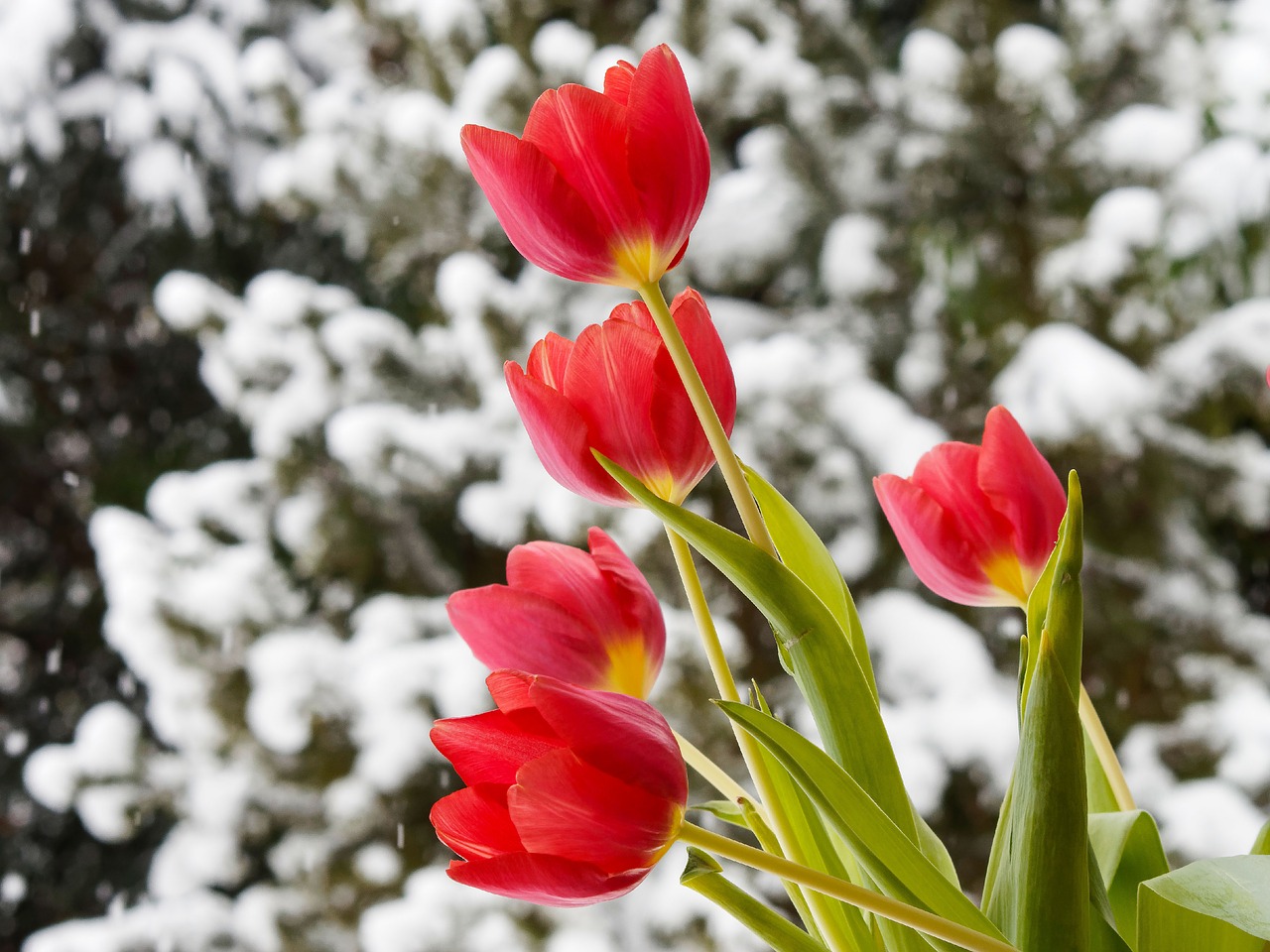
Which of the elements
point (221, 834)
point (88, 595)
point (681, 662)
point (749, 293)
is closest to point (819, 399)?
point (681, 662)

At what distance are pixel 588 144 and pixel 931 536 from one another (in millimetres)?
87

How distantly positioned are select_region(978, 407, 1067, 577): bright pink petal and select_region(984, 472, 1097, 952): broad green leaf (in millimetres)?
35

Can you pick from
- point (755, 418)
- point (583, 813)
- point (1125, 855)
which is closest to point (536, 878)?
point (583, 813)

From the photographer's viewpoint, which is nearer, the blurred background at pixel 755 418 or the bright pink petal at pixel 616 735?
the bright pink petal at pixel 616 735

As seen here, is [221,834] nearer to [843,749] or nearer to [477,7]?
[477,7]

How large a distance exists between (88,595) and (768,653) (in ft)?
3.40

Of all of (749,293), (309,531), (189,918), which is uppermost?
(749,293)

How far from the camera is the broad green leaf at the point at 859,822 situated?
0.44ft

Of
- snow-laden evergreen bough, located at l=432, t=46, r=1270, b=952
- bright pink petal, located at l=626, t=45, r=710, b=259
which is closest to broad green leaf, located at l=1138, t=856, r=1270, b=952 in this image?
snow-laden evergreen bough, located at l=432, t=46, r=1270, b=952

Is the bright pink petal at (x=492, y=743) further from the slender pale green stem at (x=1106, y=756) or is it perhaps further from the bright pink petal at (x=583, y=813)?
the slender pale green stem at (x=1106, y=756)

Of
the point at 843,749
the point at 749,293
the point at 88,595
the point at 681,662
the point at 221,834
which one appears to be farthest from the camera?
the point at 88,595

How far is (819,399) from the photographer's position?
2.77 ft

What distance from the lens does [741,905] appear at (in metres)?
0.15

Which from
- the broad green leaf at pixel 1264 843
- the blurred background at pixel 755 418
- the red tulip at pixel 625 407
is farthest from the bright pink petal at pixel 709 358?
the blurred background at pixel 755 418
